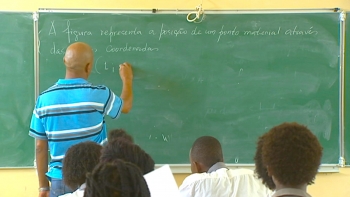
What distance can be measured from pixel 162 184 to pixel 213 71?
5.88 ft

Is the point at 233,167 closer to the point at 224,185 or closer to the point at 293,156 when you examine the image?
the point at 224,185

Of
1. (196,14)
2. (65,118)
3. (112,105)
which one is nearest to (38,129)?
(65,118)

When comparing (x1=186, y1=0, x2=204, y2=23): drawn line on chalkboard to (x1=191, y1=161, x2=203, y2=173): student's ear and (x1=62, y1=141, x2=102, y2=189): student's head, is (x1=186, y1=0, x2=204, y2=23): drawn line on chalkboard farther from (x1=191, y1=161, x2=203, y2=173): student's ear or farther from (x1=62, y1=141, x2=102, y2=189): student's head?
(x1=62, y1=141, x2=102, y2=189): student's head

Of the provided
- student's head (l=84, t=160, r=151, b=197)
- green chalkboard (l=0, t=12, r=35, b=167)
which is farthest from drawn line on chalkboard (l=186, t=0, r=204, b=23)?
student's head (l=84, t=160, r=151, b=197)

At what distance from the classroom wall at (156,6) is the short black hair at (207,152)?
1.09 meters

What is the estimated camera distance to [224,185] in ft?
8.50

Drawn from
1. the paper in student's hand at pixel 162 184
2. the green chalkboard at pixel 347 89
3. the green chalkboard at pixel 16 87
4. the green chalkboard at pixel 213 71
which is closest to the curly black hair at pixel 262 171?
the paper in student's hand at pixel 162 184

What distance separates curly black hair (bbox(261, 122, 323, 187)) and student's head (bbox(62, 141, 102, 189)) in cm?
89

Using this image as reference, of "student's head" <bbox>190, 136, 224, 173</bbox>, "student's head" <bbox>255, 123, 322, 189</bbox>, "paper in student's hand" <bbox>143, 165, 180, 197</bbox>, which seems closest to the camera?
"student's head" <bbox>255, 123, 322, 189</bbox>

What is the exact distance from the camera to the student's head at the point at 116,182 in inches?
53.6

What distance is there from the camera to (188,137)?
388 cm

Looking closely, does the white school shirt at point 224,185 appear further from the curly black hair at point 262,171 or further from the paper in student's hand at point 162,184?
the curly black hair at point 262,171

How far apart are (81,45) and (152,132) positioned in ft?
3.58

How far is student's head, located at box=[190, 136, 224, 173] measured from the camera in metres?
2.83
